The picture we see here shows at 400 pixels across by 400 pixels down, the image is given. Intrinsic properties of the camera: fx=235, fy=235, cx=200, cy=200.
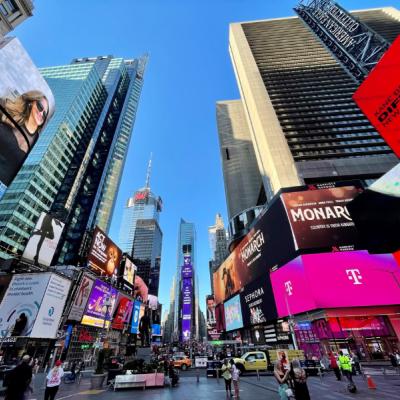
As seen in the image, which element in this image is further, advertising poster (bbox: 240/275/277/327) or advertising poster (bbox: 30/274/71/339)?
advertising poster (bbox: 240/275/277/327)

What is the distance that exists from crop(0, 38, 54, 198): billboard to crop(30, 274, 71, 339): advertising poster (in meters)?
14.5

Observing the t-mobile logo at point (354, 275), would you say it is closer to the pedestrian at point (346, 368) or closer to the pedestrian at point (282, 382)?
the pedestrian at point (346, 368)

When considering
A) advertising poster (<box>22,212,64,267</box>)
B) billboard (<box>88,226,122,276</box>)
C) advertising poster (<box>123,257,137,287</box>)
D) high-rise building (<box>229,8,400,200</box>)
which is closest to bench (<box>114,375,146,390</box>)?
advertising poster (<box>22,212,64,267</box>)

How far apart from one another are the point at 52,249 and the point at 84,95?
3373 inches

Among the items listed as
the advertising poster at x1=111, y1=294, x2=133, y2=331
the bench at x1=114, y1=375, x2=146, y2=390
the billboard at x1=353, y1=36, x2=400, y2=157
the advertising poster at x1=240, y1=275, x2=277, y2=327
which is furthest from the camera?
the advertising poster at x1=111, y1=294, x2=133, y2=331

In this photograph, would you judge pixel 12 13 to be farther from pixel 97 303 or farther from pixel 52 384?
pixel 52 384

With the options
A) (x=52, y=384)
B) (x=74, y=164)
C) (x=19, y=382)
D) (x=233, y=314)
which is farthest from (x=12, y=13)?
(x=233, y=314)

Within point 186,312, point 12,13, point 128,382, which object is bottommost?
point 128,382

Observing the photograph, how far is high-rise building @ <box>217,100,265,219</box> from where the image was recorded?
91.7m

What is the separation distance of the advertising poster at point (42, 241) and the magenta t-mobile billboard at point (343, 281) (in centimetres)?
3592

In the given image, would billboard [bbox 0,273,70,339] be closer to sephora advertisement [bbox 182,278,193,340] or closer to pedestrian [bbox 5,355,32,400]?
pedestrian [bbox 5,355,32,400]

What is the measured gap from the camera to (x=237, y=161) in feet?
337

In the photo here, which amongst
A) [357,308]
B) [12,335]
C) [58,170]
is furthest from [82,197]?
[357,308]

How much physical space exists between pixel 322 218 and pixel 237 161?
67.9 meters
